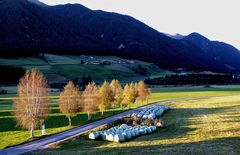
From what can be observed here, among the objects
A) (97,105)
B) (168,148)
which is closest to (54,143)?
(168,148)

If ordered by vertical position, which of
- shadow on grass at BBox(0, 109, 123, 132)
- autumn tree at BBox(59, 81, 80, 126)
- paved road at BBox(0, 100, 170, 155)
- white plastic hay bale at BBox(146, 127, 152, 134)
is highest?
autumn tree at BBox(59, 81, 80, 126)

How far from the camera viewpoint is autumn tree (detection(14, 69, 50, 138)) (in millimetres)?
80562

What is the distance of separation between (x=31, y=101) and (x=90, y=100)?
28895mm

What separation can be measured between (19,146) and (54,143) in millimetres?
5656

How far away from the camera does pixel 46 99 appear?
8306 cm

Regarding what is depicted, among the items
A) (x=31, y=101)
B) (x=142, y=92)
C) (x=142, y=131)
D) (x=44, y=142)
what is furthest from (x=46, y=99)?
(x=142, y=92)

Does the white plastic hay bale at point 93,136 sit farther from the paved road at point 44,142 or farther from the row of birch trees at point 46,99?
the row of birch trees at point 46,99

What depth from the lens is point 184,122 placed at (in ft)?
290

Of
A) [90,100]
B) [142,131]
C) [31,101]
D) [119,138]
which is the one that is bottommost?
[119,138]

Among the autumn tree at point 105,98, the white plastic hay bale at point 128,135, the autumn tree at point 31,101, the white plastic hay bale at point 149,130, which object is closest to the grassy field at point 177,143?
the white plastic hay bale at point 128,135

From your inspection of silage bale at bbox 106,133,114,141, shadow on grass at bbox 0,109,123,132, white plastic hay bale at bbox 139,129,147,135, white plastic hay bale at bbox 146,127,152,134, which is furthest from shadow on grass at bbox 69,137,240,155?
shadow on grass at bbox 0,109,123,132

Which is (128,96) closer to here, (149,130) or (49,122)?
(49,122)

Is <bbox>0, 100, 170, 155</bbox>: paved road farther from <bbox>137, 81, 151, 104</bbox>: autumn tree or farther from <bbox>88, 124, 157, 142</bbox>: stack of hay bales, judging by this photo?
<bbox>137, 81, 151, 104</bbox>: autumn tree

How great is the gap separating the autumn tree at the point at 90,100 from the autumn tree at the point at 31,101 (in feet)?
76.9
